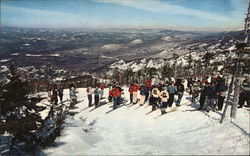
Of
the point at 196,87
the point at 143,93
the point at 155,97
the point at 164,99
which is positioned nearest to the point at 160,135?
the point at 164,99

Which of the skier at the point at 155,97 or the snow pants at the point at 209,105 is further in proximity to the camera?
the skier at the point at 155,97

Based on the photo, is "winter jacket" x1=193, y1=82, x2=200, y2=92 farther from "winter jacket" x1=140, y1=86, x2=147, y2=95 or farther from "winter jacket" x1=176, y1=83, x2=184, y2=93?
"winter jacket" x1=140, y1=86, x2=147, y2=95

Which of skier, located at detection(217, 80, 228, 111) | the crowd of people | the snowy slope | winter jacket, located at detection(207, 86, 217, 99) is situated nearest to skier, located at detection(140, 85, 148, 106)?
the crowd of people

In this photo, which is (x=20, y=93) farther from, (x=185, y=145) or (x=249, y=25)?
(x=249, y=25)

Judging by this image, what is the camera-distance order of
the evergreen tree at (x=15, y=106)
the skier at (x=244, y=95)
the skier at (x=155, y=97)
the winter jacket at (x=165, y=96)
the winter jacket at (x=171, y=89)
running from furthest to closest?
1. the skier at (x=155, y=97)
2. the winter jacket at (x=171, y=89)
3. the winter jacket at (x=165, y=96)
4. the skier at (x=244, y=95)
5. the evergreen tree at (x=15, y=106)

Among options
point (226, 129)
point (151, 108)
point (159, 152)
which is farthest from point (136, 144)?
point (151, 108)

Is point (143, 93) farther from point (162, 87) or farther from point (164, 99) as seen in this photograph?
point (164, 99)

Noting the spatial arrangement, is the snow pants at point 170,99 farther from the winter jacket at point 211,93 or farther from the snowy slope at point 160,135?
the winter jacket at point 211,93

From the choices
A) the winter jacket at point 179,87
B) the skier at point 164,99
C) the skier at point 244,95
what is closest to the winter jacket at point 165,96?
the skier at point 164,99
